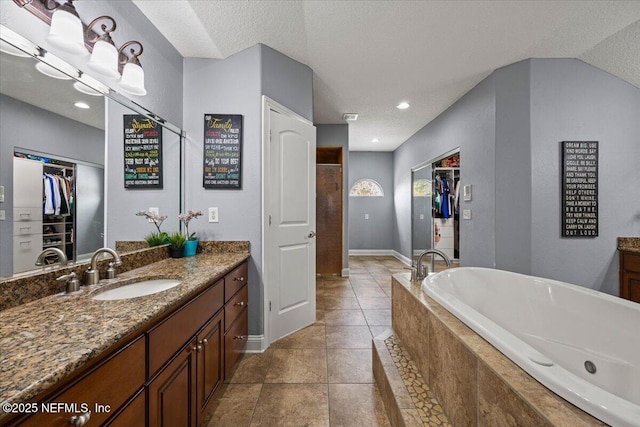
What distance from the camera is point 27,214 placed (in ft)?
3.09

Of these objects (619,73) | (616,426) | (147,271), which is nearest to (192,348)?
(147,271)

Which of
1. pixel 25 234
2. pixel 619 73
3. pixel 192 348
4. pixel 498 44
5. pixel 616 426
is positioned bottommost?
pixel 192 348

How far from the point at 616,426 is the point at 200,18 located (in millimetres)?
2675

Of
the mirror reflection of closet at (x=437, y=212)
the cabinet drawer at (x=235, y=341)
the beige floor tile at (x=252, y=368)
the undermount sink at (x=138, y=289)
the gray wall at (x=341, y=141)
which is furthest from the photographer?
the mirror reflection of closet at (x=437, y=212)

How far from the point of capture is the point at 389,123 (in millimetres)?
4242

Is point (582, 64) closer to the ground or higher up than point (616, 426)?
higher up

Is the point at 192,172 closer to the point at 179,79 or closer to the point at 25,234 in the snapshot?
the point at 179,79

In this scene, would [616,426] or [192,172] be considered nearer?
[616,426]

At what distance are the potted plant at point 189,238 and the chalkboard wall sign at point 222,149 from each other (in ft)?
0.90

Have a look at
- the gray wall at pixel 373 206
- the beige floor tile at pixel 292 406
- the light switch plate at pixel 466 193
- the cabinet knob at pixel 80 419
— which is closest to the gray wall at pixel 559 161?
the light switch plate at pixel 466 193

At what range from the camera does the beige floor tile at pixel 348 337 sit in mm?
2170

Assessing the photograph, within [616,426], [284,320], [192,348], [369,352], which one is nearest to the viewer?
[616,426]

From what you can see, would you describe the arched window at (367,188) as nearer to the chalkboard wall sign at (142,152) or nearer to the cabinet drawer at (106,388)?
the chalkboard wall sign at (142,152)

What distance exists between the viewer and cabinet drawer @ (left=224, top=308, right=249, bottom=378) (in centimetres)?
158
